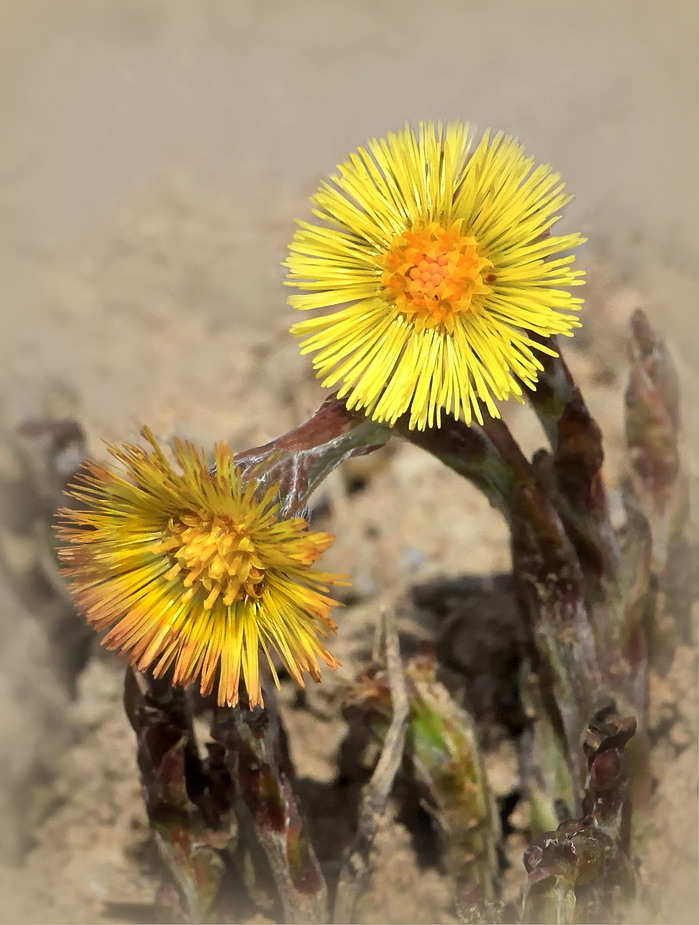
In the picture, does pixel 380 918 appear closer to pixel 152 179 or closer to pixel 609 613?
pixel 609 613

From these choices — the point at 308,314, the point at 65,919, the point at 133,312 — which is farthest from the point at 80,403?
the point at 65,919

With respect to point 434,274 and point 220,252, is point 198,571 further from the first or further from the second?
point 220,252

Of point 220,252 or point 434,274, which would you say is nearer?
point 434,274

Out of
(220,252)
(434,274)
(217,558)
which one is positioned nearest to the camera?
(217,558)

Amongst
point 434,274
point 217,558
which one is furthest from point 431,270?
point 217,558

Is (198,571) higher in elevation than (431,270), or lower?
lower

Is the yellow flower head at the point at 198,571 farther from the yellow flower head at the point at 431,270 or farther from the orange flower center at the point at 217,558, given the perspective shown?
the yellow flower head at the point at 431,270
